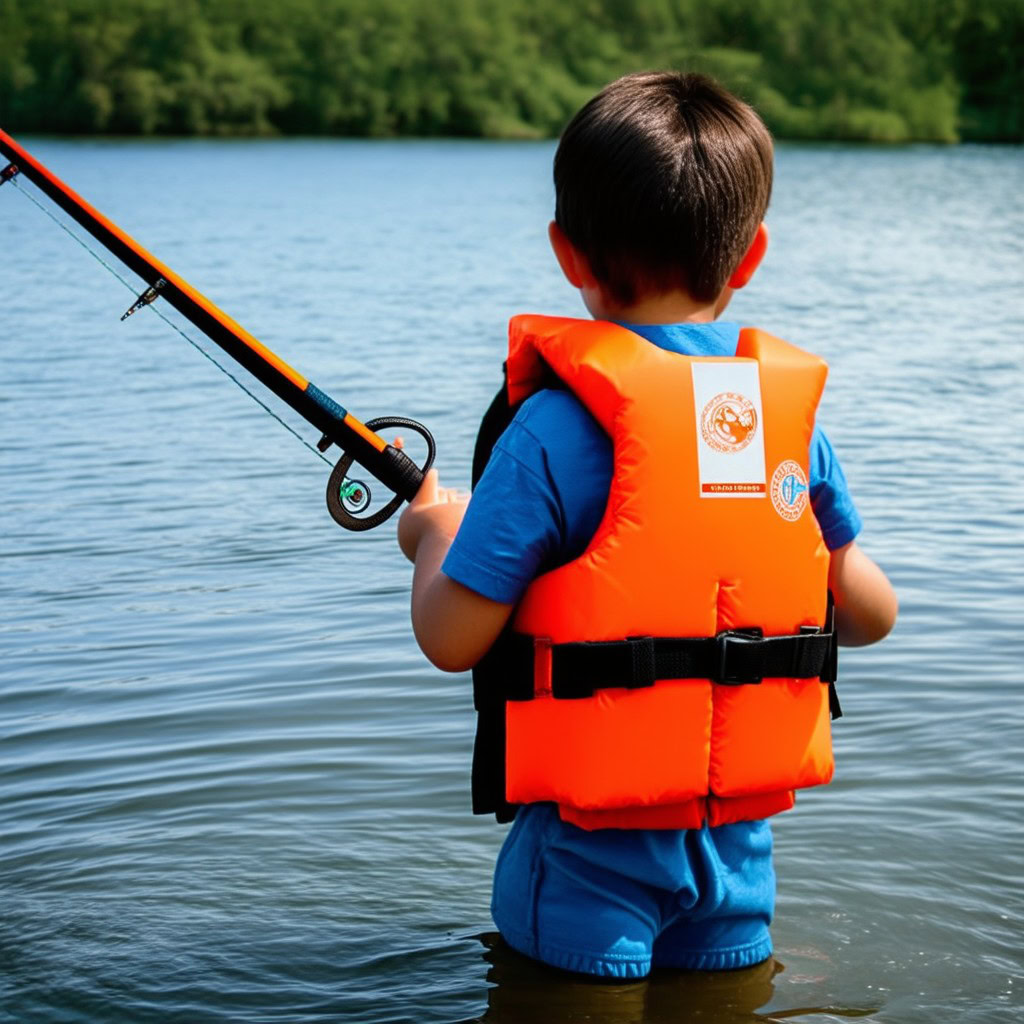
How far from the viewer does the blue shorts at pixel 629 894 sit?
2600mm

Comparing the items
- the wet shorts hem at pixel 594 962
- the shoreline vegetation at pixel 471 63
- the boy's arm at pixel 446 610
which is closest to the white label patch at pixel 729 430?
the boy's arm at pixel 446 610

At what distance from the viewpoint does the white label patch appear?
8.49 feet

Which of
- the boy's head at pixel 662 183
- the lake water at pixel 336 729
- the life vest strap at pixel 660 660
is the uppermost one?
the boy's head at pixel 662 183

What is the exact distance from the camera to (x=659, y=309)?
261 cm

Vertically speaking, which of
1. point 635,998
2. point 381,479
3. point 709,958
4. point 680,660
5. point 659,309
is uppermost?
point 659,309

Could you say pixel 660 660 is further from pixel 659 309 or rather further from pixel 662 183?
pixel 662 183

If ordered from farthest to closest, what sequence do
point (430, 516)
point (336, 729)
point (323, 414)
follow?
1. point (336, 729)
2. point (323, 414)
3. point (430, 516)

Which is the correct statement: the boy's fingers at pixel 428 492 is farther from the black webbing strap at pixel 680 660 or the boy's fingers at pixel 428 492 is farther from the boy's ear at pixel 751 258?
the boy's ear at pixel 751 258

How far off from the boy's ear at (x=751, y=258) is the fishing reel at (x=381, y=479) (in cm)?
58

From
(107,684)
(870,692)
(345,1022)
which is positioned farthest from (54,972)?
(870,692)

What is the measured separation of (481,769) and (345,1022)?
2.90 ft

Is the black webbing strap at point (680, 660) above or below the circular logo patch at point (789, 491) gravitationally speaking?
below

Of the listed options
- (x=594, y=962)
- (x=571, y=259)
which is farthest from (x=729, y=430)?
(x=594, y=962)

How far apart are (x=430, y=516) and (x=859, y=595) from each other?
0.71 meters
